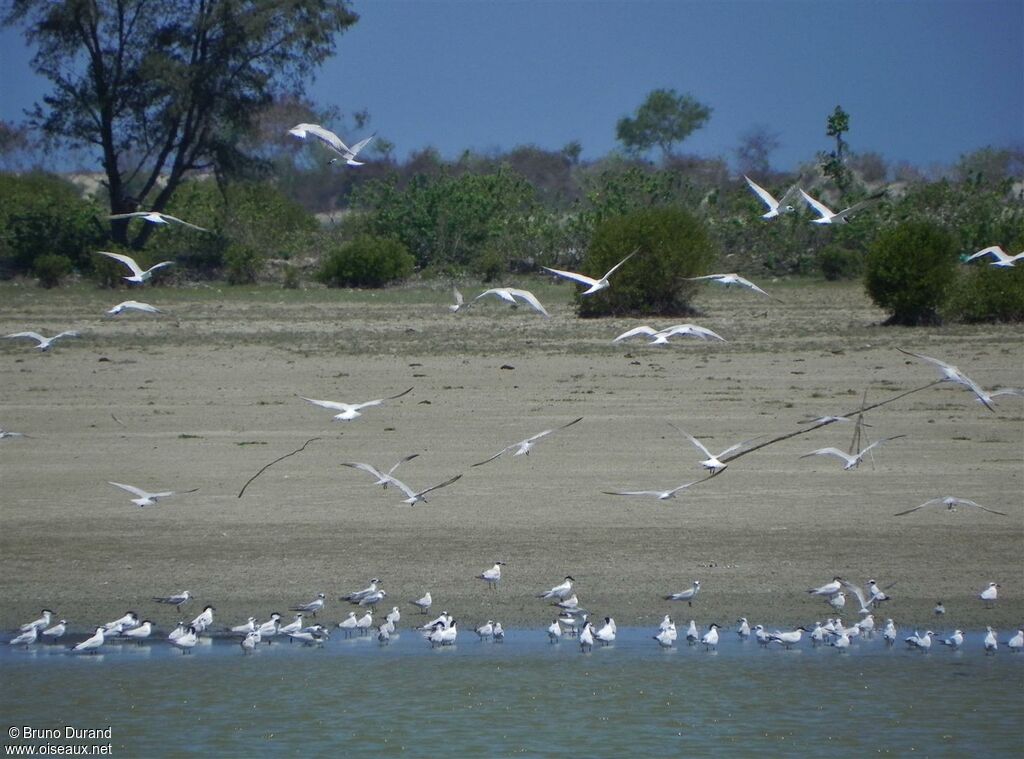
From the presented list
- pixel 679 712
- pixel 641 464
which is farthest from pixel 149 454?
pixel 679 712

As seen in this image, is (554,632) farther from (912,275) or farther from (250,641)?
(912,275)

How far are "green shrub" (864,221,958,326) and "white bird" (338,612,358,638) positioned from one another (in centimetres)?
1777

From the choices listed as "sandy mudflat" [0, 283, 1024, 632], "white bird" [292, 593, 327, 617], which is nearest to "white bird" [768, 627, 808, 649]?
"sandy mudflat" [0, 283, 1024, 632]

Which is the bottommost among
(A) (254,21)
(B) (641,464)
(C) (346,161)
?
(B) (641,464)

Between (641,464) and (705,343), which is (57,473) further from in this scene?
(705,343)

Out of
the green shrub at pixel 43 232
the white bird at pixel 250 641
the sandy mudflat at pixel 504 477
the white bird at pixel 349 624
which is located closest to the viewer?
the white bird at pixel 250 641

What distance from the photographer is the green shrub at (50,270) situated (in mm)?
36844

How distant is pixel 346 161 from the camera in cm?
1279

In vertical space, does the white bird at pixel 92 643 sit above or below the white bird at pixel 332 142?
below

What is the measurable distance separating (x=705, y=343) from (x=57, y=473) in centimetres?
1228

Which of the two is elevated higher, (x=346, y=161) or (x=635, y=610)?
(x=346, y=161)

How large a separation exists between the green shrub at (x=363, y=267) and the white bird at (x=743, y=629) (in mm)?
28979

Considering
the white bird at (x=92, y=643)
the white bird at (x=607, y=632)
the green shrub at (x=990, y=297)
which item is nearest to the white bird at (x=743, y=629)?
the white bird at (x=607, y=632)

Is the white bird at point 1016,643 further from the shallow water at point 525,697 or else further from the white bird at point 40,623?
the white bird at point 40,623
